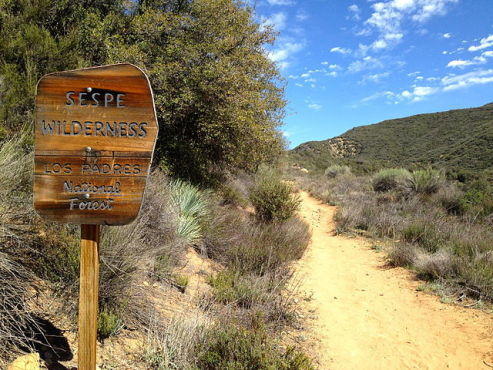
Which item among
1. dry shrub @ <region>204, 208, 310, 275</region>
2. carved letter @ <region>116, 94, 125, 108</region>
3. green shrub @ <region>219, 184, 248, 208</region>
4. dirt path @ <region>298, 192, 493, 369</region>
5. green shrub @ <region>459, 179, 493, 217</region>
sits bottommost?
dirt path @ <region>298, 192, 493, 369</region>

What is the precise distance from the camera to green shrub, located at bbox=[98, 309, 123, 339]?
2.94 meters

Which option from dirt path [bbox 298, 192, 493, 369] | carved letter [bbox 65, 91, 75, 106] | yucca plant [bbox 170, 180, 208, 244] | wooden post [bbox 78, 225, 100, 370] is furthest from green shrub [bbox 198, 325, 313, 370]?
yucca plant [bbox 170, 180, 208, 244]

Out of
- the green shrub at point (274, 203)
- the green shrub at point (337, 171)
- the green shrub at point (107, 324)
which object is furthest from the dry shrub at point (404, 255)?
the green shrub at point (337, 171)

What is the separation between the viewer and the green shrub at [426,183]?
13.5 m

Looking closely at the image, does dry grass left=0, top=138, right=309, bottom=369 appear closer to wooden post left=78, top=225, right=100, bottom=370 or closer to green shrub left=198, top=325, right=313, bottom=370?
green shrub left=198, top=325, right=313, bottom=370

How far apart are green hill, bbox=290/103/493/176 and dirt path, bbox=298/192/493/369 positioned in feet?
72.9

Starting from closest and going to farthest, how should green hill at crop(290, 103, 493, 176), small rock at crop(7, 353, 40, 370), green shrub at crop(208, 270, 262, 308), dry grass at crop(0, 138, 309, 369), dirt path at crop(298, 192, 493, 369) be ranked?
small rock at crop(7, 353, 40, 370) < dry grass at crop(0, 138, 309, 369) < dirt path at crop(298, 192, 493, 369) < green shrub at crop(208, 270, 262, 308) < green hill at crop(290, 103, 493, 176)

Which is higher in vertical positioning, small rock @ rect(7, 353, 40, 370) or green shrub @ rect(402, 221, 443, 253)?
small rock @ rect(7, 353, 40, 370)

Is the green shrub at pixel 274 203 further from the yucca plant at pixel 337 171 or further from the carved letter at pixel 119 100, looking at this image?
the yucca plant at pixel 337 171

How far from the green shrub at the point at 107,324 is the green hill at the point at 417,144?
87.4ft

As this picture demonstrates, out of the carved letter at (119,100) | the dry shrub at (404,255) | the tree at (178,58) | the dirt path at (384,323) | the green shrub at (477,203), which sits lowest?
the dirt path at (384,323)

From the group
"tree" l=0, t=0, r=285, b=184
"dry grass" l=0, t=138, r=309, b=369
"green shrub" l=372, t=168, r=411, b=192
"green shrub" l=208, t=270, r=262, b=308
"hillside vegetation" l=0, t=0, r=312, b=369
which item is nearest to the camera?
"dry grass" l=0, t=138, r=309, b=369

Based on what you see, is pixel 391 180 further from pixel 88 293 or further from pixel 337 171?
pixel 88 293

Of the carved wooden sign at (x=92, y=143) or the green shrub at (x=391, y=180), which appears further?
the green shrub at (x=391, y=180)
